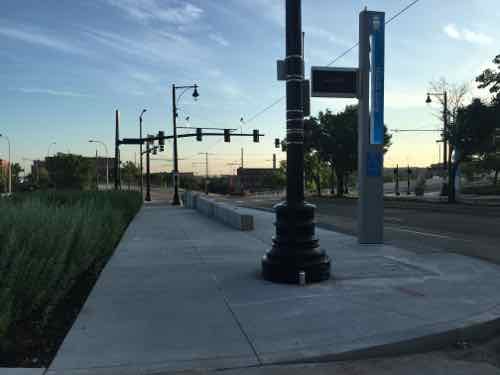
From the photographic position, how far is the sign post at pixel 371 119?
1019cm

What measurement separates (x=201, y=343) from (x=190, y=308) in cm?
113

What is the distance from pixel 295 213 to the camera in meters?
6.75

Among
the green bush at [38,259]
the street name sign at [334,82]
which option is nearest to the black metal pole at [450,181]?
the street name sign at [334,82]

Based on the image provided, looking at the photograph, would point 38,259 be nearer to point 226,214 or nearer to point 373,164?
point 373,164

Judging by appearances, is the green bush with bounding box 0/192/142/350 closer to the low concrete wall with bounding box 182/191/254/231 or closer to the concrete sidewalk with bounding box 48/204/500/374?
the concrete sidewalk with bounding box 48/204/500/374

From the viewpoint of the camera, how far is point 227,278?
273 inches

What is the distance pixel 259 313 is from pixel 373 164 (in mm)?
6225

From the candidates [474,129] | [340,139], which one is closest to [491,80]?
[474,129]

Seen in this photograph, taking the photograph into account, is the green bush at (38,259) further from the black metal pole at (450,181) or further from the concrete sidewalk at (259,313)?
the black metal pole at (450,181)

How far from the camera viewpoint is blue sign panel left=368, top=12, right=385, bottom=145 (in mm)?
10180

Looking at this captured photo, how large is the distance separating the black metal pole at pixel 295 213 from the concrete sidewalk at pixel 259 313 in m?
0.26

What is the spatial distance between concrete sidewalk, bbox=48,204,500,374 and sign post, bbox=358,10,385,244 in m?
1.96

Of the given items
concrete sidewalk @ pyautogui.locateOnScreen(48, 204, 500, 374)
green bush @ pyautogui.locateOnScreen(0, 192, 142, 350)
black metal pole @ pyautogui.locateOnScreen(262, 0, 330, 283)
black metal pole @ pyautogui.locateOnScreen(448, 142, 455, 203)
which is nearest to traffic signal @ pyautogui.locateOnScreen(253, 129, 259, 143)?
black metal pole @ pyautogui.locateOnScreen(448, 142, 455, 203)

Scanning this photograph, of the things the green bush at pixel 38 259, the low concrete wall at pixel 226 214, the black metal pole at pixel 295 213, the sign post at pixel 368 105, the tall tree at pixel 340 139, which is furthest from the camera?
the tall tree at pixel 340 139
